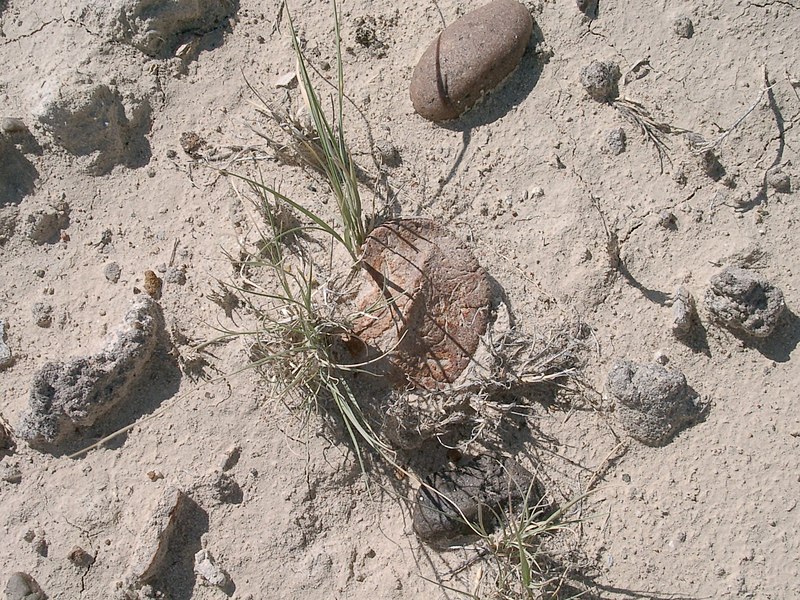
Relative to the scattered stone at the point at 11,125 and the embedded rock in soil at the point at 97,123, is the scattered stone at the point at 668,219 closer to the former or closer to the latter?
the embedded rock in soil at the point at 97,123

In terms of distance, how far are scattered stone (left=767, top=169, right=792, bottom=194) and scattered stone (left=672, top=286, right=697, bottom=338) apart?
1.59 ft

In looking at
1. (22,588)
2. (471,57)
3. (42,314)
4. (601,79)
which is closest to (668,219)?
(601,79)

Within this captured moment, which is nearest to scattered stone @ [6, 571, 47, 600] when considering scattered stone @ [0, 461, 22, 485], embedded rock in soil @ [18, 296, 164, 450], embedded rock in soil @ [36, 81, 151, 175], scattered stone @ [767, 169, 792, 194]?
scattered stone @ [0, 461, 22, 485]

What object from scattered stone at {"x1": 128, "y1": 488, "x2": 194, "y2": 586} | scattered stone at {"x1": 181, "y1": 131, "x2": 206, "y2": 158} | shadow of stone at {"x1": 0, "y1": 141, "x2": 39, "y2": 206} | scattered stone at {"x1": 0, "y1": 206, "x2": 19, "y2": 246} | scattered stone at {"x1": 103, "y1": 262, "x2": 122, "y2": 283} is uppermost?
shadow of stone at {"x1": 0, "y1": 141, "x2": 39, "y2": 206}

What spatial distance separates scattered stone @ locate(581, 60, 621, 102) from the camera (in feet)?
8.95

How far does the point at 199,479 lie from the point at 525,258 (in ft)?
4.51

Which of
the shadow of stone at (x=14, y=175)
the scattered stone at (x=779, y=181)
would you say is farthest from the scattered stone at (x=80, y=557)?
the scattered stone at (x=779, y=181)

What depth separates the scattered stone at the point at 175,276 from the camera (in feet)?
9.05

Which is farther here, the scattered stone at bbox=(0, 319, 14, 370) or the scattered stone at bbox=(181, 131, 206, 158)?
the scattered stone at bbox=(181, 131, 206, 158)

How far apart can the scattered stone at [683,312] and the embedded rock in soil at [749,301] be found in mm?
86

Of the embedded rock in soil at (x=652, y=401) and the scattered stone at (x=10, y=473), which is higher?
the scattered stone at (x=10, y=473)

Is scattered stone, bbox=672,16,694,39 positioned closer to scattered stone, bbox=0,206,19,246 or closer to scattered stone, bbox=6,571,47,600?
scattered stone, bbox=0,206,19,246

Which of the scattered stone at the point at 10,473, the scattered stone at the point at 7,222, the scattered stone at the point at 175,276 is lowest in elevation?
the scattered stone at the point at 10,473

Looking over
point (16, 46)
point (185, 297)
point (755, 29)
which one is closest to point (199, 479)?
point (185, 297)
